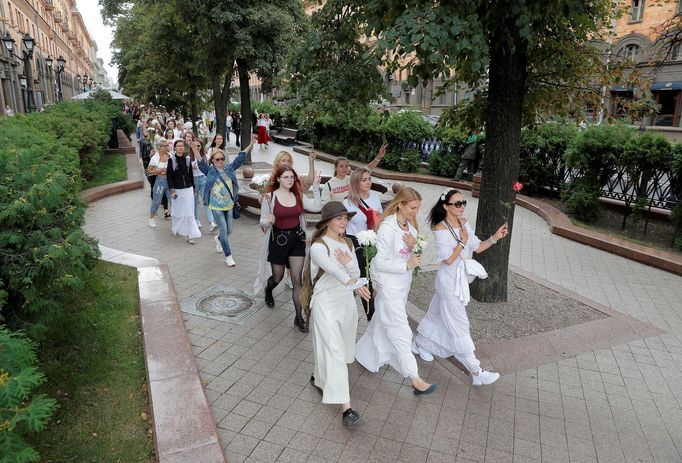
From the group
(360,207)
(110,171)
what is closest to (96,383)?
(360,207)

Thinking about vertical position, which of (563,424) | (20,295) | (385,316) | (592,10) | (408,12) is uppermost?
(592,10)

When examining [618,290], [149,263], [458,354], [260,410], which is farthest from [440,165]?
[260,410]

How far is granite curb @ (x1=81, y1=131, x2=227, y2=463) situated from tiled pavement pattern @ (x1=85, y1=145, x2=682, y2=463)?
0.67 ft

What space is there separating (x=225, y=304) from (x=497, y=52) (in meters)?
4.47

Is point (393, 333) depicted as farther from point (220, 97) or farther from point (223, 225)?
point (220, 97)

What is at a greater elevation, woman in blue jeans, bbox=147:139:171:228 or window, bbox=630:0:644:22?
window, bbox=630:0:644:22

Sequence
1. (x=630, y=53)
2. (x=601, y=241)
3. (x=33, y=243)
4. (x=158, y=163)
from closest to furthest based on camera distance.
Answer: (x=33, y=243) → (x=630, y=53) → (x=601, y=241) → (x=158, y=163)

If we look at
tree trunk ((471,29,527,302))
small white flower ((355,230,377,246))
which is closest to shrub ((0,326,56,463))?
small white flower ((355,230,377,246))

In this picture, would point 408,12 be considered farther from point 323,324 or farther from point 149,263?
point 149,263

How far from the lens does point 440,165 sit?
1580cm

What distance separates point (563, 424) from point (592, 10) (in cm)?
506

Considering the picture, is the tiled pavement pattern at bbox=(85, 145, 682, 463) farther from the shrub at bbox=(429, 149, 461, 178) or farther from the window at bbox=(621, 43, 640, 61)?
the shrub at bbox=(429, 149, 461, 178)

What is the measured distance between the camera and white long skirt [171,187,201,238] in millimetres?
8883

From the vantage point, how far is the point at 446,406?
4.32 m
